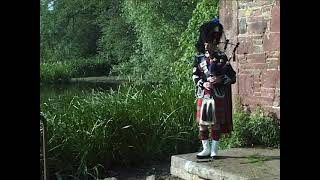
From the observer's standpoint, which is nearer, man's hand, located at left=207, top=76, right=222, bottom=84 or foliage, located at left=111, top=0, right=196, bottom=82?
man's hand, located at left=207, top=76, right=222, bottom=84

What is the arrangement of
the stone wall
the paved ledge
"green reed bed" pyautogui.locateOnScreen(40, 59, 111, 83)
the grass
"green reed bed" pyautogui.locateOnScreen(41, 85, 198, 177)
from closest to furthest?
the paved ledge, the stone wall, the grass, "green reed bed" pyautogui.locateOnScreen(41, 85, 198, 177), "green reed bed" pyautogui.locateOnScreen(40, 59, 111, 83)

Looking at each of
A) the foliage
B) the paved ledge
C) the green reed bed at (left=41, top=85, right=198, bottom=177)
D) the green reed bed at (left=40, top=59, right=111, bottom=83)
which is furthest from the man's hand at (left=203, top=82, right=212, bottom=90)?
the green reed bed at (left=40, top=59, right=111, bottom=83)

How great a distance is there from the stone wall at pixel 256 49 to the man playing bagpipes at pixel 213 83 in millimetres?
994

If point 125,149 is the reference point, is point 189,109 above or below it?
above

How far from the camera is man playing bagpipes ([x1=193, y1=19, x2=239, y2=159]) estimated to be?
4.77 meters

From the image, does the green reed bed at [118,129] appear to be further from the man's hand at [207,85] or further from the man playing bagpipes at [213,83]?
the man's hand at [207,85]

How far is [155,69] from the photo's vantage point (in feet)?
41.6

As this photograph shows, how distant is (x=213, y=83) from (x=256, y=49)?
4.48 feet

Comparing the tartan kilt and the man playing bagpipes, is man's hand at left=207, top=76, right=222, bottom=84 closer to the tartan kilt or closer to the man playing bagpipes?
the man playing bagpipes

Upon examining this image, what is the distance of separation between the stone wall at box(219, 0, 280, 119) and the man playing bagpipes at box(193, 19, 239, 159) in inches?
39.1

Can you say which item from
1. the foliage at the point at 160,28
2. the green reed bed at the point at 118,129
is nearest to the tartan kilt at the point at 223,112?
the green reed bed at the point at 118,129
